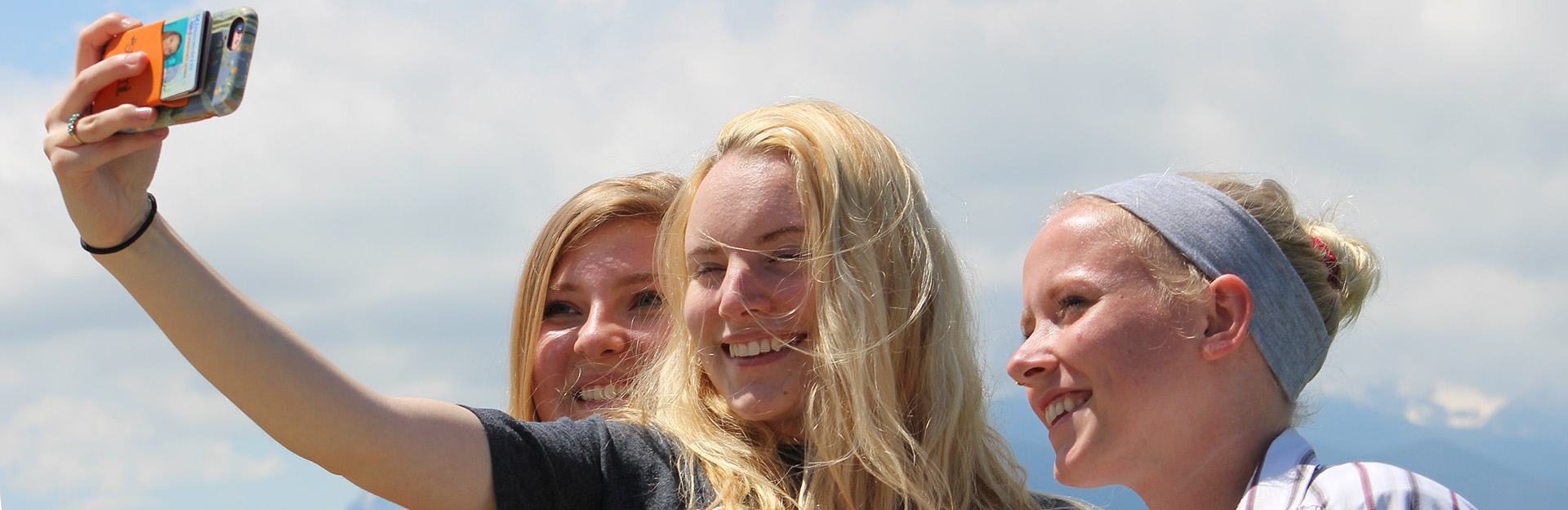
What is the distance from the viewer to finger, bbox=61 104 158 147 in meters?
2.41

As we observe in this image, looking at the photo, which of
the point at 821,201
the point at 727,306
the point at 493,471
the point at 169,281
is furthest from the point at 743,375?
the point at 169,281

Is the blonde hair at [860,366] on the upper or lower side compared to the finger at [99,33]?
lower

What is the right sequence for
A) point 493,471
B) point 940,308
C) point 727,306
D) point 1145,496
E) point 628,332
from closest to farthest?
point 493,471
point 1145,496
point 727,306
point 940,308
point 628,332

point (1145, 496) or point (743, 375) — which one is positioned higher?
point (743, 375)

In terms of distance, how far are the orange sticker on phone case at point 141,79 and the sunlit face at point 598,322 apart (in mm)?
2363

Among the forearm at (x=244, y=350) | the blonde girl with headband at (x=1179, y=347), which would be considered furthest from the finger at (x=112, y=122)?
the blonde girl with headband at (x=1179, y=347)

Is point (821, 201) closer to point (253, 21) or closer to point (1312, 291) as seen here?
point (1312, 291)

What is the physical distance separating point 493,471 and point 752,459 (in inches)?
37.5

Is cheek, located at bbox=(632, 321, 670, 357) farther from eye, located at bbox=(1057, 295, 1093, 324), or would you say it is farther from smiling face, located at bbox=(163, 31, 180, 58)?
smiling face, located at bbox=(163, 31, 180, 58)

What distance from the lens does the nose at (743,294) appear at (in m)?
3.65

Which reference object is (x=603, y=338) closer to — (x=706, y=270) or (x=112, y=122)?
(x=706, y=270)

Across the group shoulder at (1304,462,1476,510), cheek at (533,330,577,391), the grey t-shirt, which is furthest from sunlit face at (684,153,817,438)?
shoulder at (1304,462,1476,510)

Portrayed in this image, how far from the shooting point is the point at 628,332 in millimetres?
4770

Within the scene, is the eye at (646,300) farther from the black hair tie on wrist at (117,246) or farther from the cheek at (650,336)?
the black hair tie on wrist at (117,246)
